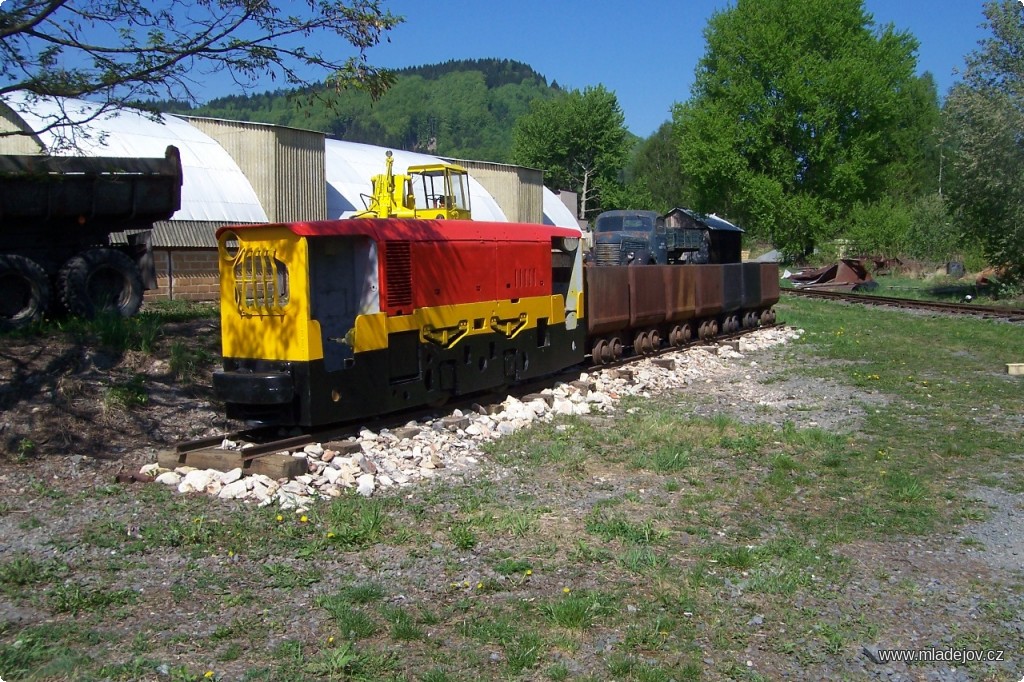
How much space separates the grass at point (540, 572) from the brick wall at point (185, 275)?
15.5 meters

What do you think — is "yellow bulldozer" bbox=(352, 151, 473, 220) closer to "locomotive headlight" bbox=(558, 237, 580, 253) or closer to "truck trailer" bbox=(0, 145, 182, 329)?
"locomotive headlight" bbox=(558, 237, 580, 253)

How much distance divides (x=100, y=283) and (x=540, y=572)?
9984mm

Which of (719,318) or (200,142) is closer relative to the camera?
(719,318)

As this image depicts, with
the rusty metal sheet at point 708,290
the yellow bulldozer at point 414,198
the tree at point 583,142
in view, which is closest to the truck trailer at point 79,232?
the yellow bulldozer at point 414,198

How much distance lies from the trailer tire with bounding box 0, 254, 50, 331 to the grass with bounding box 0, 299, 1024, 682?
A: 5223 millimetres

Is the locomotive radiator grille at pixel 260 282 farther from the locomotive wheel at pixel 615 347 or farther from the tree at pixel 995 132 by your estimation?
the tree at pixel 995 132

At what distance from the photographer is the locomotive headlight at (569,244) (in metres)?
13.7

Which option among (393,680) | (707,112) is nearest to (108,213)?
(393,680)

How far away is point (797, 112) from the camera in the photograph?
45062 millimetres

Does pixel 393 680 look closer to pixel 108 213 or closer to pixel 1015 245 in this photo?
pixel 108 213

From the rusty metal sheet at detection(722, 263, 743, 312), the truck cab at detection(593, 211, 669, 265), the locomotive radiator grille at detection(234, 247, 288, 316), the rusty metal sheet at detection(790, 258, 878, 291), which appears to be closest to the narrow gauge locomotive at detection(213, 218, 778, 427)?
the locomotive radiator grille at detection(234, 247, 288, 316)

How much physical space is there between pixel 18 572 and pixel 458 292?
6168 millimetres

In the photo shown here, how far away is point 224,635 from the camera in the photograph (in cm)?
503

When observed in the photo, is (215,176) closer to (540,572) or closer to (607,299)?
(607,299)
